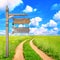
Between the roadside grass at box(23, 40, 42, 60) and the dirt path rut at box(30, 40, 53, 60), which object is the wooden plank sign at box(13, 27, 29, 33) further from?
the dirt path rut at box(30, 40, 53, 60)

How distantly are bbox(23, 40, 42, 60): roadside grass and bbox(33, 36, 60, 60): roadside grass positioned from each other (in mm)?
392

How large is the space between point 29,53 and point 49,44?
47.9 inches

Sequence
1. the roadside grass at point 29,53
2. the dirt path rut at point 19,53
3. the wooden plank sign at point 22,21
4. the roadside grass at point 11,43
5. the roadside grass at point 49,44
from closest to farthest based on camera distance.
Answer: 1. the wooden plank sign at point 22,21
2. the roadside grass at point 29,53
3. the dirt path rut at point 19,53
4. the roadside grass at point 49,44
5. the roadside grass at point 11,43

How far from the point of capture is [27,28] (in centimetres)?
1664

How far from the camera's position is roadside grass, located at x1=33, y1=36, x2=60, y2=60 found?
18514 millimetres

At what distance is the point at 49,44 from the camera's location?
19.2 m

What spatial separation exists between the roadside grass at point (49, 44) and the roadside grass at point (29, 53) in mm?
392

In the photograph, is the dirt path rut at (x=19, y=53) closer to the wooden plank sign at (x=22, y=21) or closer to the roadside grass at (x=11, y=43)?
the roadside grass at (x=11, y=43)

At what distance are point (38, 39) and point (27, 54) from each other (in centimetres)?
113

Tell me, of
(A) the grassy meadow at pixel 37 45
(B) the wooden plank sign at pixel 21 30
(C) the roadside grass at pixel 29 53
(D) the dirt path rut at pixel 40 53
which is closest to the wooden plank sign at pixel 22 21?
(B) the wooden plank sign at pixel 21 30

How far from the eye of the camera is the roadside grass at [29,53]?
1775 centimetres

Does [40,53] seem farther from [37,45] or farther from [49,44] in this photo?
[37,45]

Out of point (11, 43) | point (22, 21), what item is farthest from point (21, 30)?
point (11, 43)

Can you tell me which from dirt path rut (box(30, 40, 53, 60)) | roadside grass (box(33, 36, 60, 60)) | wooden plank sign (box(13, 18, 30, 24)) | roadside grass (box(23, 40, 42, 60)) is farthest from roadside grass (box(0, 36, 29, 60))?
wooden plank sign (box(13, 18, 30, 24))
